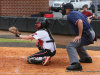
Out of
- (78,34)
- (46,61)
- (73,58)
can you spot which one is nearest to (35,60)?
(46,61)

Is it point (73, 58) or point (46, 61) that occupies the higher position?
point (73, 58)

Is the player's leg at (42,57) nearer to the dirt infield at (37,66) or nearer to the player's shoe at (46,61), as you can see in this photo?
the player's shoe at (46,61)

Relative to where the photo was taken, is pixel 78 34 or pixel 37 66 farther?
pixel 37 66

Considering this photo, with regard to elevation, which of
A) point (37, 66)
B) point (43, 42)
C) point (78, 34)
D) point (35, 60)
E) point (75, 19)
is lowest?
point (37, 66)

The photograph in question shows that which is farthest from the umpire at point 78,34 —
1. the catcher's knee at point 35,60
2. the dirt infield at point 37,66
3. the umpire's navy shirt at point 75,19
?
the catcher's knee at point 35,60

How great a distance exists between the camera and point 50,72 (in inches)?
210

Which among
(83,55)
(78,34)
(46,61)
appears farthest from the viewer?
(83,55)

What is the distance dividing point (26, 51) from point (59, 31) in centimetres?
536

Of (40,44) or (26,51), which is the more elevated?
(40,44)

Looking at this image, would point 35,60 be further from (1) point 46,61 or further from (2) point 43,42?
(2) point 43,42

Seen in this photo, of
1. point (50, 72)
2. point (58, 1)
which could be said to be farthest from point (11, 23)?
point (58, 1)

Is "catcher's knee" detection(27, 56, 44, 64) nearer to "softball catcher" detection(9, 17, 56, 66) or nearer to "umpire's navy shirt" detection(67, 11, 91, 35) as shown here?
"softball catcher" detection(9, 17, 56, 66)

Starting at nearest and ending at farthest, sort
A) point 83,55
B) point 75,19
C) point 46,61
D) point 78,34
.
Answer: point 75,19 < point 78,34 < point 46,61 < point 83,55

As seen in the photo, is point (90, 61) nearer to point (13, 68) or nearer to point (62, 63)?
point (62, 63)
